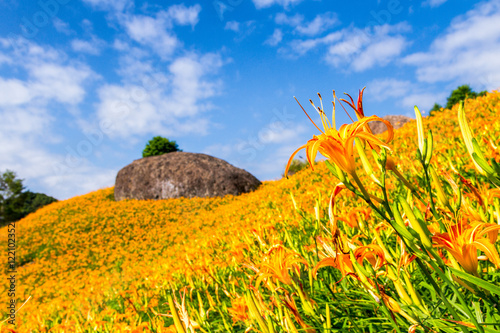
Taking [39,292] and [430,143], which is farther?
[39,292]

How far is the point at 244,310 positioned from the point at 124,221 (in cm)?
1099

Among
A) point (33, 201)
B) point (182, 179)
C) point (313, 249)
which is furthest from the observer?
point (33, 201)

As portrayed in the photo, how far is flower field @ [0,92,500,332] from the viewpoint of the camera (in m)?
0.80

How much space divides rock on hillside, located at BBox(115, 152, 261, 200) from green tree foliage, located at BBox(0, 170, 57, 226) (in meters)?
11.3

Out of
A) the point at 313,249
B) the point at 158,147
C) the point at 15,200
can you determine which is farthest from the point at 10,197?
the point at 313,249

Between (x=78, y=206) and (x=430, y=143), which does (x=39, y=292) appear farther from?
(x=430, y=143)

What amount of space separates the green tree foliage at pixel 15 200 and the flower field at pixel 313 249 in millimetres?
8976

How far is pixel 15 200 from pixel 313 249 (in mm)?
26219

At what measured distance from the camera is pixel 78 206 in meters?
14.2

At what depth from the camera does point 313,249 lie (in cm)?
143

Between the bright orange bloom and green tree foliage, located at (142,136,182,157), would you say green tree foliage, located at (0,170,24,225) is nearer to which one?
green tree foliage, located at (142,136,182,157)

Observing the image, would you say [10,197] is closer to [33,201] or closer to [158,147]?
[33,201]

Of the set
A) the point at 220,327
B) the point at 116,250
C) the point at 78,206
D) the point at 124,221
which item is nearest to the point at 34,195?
the point at 78,206

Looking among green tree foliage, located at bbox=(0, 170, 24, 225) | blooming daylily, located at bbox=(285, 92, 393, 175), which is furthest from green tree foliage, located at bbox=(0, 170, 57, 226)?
blooming daylily, located at bbox=(285, 92, 393, 175)
